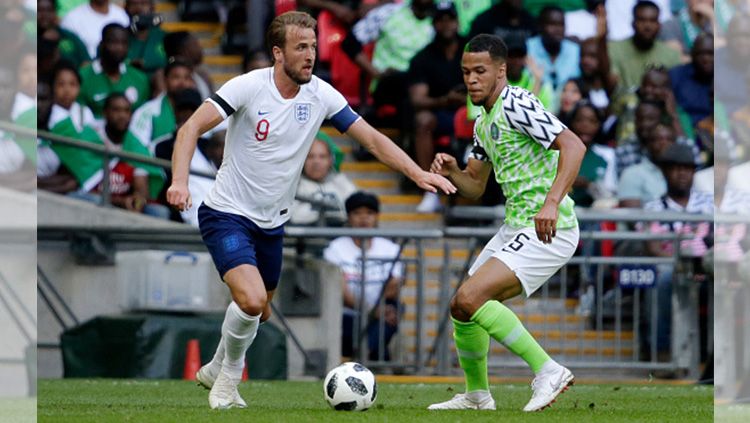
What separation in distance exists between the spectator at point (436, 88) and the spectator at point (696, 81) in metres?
2.83

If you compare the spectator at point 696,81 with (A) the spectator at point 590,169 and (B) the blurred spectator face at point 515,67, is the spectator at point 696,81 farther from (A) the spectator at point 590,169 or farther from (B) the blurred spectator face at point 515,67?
(B) the blurred spectator face at point 515,67

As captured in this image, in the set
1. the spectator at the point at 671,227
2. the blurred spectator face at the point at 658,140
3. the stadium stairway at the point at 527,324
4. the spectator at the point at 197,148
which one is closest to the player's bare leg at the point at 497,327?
the stadium stairway at the point at 527,324

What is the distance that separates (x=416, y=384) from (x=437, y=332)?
1692 millimetres

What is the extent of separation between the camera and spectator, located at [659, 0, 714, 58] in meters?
20.5

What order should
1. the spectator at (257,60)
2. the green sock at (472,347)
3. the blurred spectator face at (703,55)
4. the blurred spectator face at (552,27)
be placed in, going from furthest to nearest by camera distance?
the blurred spectator face at (703,55) → the blurred spectator face at (552,27) → the spectator at (257,60) → the green sock at (472,347)

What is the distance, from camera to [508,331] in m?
9.99

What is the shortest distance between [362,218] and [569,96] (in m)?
3.51

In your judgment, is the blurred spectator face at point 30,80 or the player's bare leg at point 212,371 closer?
the blurred spectator face at point 30,80

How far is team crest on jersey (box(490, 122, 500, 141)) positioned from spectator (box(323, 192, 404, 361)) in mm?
6122

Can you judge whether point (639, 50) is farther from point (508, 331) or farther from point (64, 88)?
point (508, 331)

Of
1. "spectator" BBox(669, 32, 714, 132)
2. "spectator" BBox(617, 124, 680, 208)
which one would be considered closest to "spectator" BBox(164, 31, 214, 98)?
"spectator" BBox(617, 124, 680, 208)

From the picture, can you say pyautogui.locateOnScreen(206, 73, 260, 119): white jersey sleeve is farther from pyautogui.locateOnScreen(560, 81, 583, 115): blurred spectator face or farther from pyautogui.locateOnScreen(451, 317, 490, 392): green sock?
pyautogui.locateOnScreen(560, 81, 583, 115): blurred spectator face

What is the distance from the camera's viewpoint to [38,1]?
18250 millimetres

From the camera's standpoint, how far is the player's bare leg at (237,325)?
396 inches
